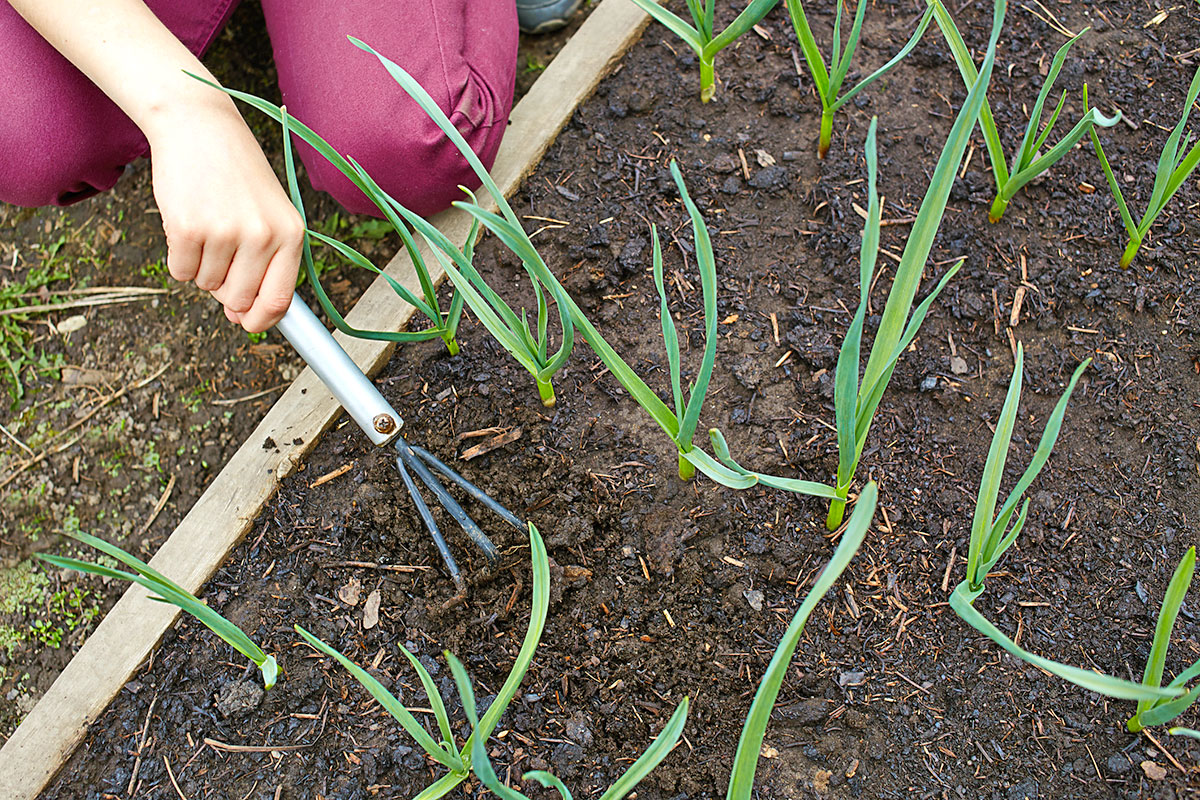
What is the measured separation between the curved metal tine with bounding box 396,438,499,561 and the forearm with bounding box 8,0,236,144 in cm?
53

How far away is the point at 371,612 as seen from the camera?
122cm

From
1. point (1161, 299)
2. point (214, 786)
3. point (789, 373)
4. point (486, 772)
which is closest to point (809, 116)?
point (789, 373)

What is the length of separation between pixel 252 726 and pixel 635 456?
0.65 meters

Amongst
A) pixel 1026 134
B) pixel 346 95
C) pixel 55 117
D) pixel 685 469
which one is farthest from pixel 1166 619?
pixel 55 117

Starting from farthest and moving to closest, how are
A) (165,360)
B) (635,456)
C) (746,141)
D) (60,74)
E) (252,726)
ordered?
1. (165,360)
2. (746,141)
3. (60,74)
4. (635,456)
5. (252,726)

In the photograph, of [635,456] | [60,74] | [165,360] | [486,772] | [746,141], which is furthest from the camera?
[165,360]

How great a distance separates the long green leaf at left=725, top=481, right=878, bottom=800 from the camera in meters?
0.74

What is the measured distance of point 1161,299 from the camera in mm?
1339

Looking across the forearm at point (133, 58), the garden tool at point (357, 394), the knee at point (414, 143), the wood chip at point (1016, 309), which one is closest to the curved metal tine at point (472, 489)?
the garden tool at point (357, 394)

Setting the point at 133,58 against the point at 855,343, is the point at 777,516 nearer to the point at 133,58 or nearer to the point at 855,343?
the point at 855,343

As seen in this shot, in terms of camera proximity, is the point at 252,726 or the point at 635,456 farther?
the point at 635,456

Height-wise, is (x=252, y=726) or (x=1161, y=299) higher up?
(x=252, y=726)

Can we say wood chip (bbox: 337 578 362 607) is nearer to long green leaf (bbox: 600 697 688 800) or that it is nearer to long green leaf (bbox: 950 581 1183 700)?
long green leaf (bbox: 600 697 688 800)

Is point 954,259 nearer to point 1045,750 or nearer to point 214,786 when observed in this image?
point 1045,750
